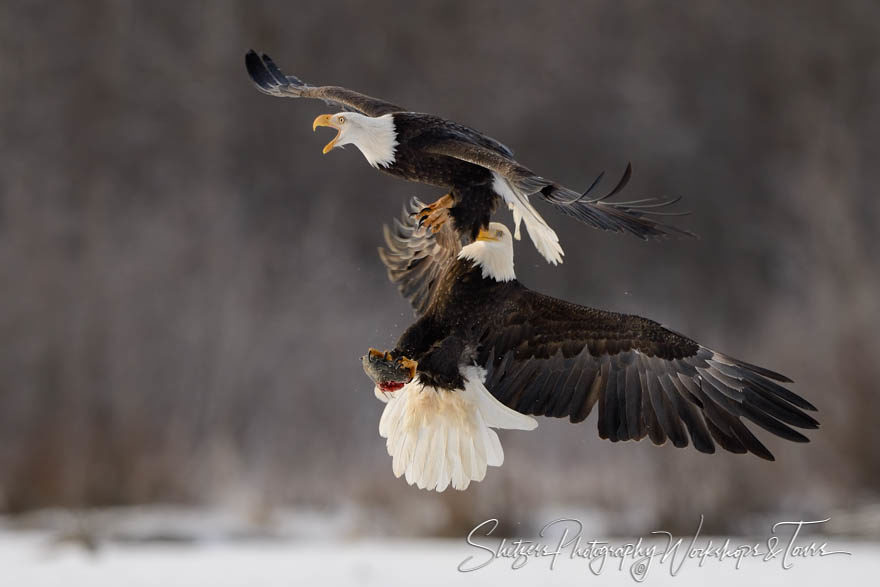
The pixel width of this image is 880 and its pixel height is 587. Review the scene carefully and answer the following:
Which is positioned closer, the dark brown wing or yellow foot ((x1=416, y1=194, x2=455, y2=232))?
the dark brown wing

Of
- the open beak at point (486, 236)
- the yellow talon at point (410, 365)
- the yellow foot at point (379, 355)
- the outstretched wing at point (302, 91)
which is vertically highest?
the outstretched wing at point (302, 91)

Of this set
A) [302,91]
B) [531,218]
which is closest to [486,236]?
→ [531,218]

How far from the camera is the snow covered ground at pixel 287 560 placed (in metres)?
4.89

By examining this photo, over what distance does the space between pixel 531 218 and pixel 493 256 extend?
0.86 feet

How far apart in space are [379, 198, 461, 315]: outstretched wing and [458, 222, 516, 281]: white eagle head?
0.30m

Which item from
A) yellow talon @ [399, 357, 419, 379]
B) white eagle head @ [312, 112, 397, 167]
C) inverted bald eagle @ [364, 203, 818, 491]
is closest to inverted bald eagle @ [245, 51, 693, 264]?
white eagle head @ [312, 112, 397, 167]

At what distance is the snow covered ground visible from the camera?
489 centimetres

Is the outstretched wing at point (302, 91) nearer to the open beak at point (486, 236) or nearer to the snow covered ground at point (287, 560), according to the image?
the open beak at point (486, 236)

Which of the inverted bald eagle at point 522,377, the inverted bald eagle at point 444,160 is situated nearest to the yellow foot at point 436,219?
the inverted bald eagle at point 444,160

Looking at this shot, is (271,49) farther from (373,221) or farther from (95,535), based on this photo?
(95,535)

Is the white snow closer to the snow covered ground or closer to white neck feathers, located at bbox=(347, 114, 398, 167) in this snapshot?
the snow covered ground

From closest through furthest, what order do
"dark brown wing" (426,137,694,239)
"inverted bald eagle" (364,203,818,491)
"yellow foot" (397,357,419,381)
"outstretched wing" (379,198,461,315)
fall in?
"dark brown wing" (426,137,694,239) < "yellow foot" (397,357,419,381) < "inverted bald eagle" (364,203,818,491) < "outstretched wing" (379,198,461,315)

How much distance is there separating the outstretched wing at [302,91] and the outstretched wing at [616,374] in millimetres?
891

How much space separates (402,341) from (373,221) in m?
6.28
